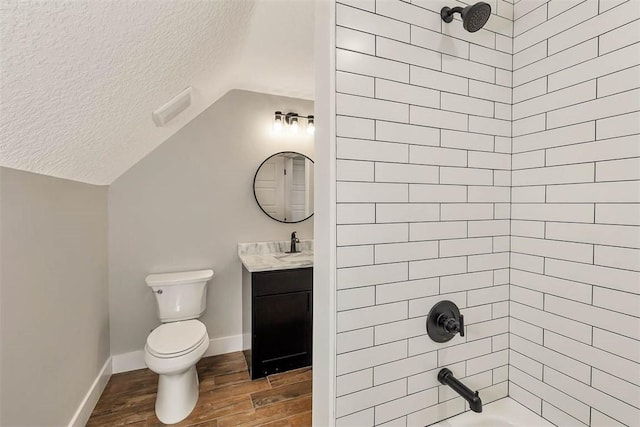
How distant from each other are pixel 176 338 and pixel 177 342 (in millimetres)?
58

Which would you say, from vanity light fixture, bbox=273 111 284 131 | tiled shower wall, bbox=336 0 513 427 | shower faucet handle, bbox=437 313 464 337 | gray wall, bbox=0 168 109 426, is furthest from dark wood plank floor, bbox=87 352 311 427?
vanity light fixture, bbox=273 111 284 131

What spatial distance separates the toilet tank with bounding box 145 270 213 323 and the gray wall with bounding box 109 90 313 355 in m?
0.22

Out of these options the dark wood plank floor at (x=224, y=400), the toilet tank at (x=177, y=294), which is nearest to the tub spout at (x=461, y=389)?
the dark wood plank floor at (x=224, y=400)

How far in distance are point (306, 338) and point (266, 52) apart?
7.13 feet

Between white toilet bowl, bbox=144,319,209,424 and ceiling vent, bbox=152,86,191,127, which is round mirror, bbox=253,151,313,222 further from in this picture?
white toilet bowl, bbox=144,319,209,424

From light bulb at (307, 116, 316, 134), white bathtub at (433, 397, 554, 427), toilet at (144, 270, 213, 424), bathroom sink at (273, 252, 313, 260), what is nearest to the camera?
white bathtub at (433, 397, 554, 427)

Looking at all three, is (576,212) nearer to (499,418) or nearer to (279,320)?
(499,418)

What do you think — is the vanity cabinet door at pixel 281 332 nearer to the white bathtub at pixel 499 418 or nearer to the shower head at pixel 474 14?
the white bathtub at pixel 499 418

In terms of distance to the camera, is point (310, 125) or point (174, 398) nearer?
point (174, 398)

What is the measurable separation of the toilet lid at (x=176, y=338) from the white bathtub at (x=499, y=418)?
148cm

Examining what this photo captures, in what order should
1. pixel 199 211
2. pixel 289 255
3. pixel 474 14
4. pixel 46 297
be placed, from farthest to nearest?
pixel 289 255, pixel 199 211, pixel 46 297, pixel 474 14

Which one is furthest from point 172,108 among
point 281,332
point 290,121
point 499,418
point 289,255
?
point 499,418

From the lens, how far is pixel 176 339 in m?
1.85

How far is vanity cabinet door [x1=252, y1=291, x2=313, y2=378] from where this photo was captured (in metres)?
2.15
